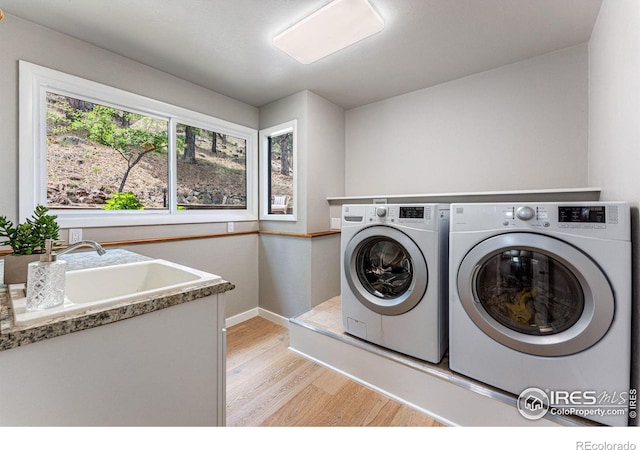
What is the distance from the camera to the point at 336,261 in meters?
2.83

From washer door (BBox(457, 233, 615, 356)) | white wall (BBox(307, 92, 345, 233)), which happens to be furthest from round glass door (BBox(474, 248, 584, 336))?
white wall (BBox(307, 92, 345, 233))

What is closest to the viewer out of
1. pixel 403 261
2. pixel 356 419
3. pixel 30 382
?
pixel 30 382

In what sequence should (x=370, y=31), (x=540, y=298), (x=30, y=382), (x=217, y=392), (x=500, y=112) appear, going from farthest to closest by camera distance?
(x=500, y=112) < (x=370, y=31) < (x=540, y=298) < (x=217, y=392) < (x=30, y=382)

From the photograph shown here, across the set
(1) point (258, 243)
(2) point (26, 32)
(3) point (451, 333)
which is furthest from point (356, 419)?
(2) point (26, 32)

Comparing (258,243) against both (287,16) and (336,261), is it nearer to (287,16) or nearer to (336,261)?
(336,261)

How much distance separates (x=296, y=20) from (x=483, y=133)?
1.64 meters

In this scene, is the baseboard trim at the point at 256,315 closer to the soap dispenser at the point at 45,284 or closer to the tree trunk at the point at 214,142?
the tree trunk at the point at 214,142

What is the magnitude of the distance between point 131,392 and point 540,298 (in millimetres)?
1700

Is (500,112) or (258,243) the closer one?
(500,112)

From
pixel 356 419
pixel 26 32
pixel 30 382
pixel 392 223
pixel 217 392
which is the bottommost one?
pixel 356 419

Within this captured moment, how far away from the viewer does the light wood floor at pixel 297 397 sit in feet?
4.81

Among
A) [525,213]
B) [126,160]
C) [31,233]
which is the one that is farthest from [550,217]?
[126,160]

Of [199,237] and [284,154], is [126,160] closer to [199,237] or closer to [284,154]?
[199,237]

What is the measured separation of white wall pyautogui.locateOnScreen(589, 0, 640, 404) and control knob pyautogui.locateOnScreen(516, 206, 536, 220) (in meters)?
0.33
